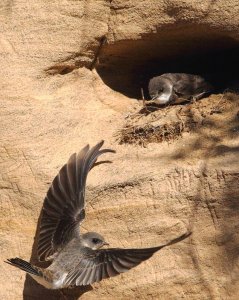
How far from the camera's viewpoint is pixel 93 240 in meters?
3.17

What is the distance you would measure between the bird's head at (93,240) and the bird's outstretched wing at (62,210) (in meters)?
0.07

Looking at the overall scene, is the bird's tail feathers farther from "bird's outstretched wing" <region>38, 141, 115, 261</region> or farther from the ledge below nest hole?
the ledge below nest hole

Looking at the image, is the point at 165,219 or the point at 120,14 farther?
the point at 120,14

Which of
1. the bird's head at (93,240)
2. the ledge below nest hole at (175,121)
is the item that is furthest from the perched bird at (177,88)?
the bird's head at (93,240)

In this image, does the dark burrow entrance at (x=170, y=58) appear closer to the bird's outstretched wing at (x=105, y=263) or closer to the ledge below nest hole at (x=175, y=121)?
the ledge below nest hole at (x=175, y=121)

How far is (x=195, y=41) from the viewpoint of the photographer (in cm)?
371

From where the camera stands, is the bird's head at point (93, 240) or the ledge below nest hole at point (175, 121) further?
the ledge below nest hole at point (175, 121)

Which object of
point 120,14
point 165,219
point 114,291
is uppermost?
point 120,14

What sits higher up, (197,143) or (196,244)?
(197,143)

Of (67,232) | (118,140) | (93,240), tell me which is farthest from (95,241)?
(118,140)

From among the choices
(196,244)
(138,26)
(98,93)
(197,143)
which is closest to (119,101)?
(98,93)

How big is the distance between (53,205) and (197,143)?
24.1 inches

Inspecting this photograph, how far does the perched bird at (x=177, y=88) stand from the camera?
3820 millimetres

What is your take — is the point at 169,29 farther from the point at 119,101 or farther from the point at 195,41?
the point at 119,101
